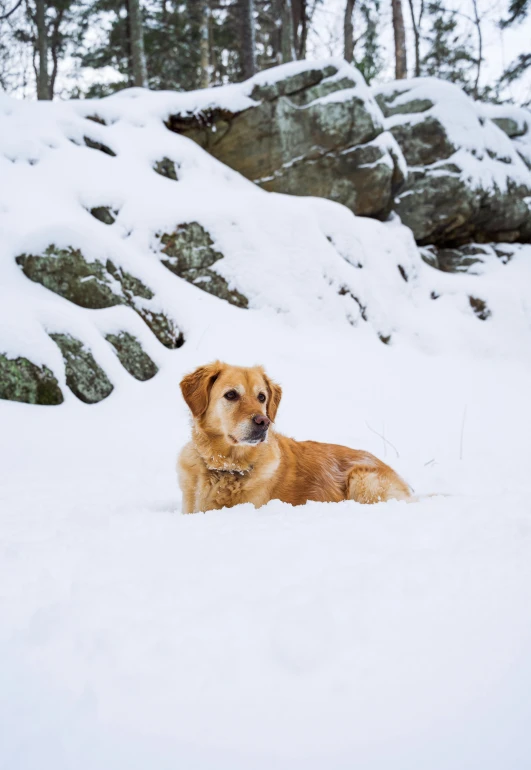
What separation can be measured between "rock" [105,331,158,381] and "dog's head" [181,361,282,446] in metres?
2.90

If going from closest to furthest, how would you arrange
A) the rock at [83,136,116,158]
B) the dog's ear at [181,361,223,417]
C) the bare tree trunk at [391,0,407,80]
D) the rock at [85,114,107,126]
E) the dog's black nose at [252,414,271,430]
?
the dog's black nose at [252,414,271,430]
the dog's ear at [181,361,223,417]
the rock at [83,136,116,158]
the rock at [85,114,107,126]
the bare tree trunk at [391,0,407,80]

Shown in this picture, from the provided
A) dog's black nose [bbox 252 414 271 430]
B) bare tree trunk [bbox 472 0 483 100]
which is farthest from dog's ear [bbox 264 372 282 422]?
bare tree trunk [bbox 472 0 483 100]

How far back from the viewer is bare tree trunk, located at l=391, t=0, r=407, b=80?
17.6 metres

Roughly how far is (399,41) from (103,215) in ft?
52.7

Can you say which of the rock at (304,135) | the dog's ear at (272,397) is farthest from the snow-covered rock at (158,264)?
the dog's ear at (272,397)

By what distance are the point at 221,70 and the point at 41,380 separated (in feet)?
72.3

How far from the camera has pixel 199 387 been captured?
3.25 metres

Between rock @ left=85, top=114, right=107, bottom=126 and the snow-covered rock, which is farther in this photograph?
rock @ left=85, top=114, right=107, bottom=126

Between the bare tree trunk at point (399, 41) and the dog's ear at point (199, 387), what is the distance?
19253mm

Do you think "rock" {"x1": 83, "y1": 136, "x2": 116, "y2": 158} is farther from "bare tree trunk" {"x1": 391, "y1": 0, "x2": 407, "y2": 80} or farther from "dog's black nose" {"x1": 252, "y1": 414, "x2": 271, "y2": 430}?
"bare tree trunk" {"x1": 391, "y1": 0, "x2": 407, "y2": 80}

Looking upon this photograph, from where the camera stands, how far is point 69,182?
816 cm

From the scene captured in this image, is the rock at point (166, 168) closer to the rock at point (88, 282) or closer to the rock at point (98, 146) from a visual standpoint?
the rock at point (98, 146)

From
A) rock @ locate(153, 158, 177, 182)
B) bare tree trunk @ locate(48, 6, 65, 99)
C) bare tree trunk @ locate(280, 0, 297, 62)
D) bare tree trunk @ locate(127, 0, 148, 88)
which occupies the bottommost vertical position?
rock @ locate(153, 158, 177, 182)

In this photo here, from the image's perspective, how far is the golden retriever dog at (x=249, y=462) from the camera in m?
2.94
